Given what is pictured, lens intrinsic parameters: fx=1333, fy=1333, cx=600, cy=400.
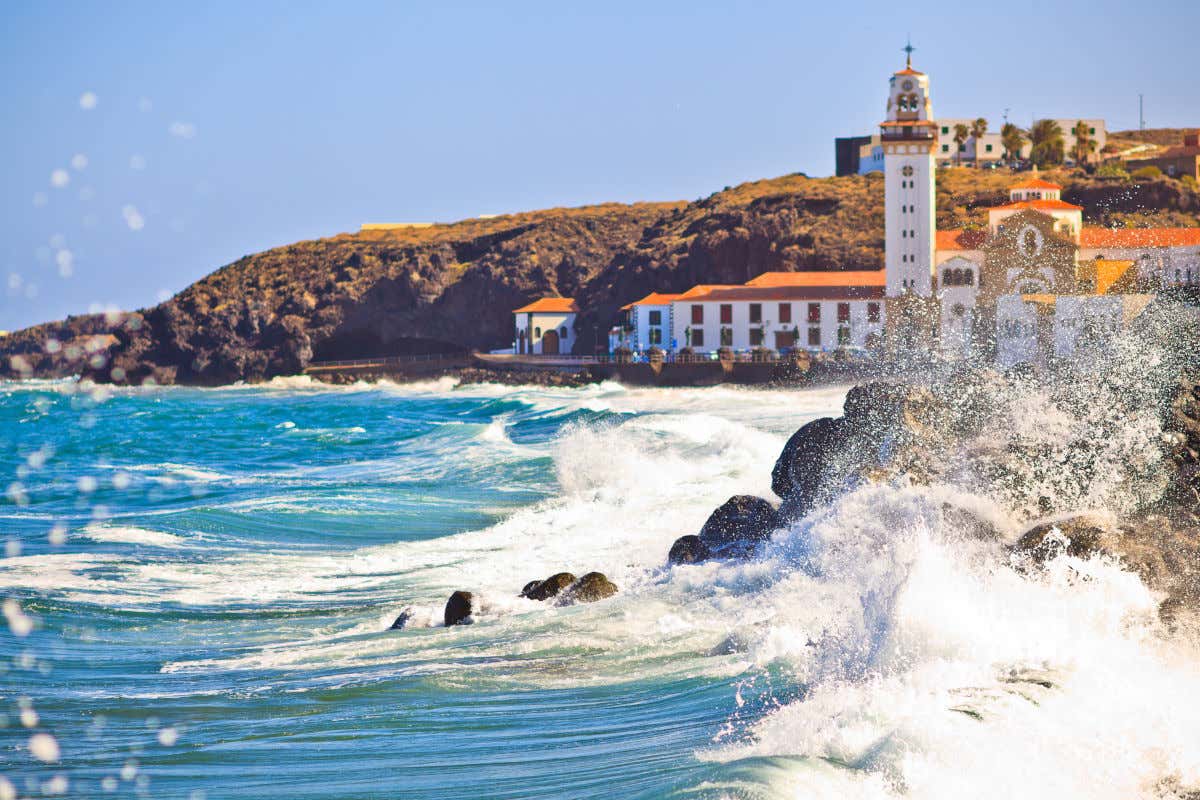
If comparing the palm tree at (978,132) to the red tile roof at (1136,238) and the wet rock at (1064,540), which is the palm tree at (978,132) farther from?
the wet rock at (1064,540)

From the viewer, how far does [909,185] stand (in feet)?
238

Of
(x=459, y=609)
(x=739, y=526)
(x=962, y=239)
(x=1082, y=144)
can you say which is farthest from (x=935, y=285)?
(x=459, y=609)

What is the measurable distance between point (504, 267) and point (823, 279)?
39.6 meters

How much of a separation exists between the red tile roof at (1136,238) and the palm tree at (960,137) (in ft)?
143

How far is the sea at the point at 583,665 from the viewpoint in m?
8.34

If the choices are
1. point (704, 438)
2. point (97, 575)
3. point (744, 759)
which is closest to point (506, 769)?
point (744, 759)

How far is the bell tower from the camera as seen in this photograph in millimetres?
71938

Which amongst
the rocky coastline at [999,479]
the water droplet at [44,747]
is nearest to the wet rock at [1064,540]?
the rocky coastline at [999,479]

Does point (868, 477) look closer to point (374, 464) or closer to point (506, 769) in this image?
point (506, 769)

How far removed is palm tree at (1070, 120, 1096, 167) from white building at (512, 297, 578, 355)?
45.0m

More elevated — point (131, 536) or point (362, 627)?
point (362, 627)

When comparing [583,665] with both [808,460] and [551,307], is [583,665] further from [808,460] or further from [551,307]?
[551,307]

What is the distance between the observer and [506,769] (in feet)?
29.9

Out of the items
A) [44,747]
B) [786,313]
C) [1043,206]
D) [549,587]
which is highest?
[1043,206]
